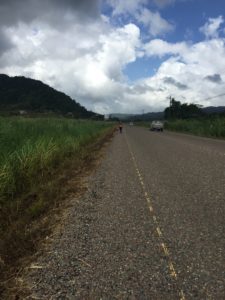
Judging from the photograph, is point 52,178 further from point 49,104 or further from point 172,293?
point 49,104

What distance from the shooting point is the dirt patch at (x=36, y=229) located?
441 cm

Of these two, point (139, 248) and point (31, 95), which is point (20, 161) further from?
point (31, 95)

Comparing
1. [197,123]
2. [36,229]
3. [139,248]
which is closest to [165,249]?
[139,248]

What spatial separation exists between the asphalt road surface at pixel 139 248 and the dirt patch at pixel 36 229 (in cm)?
18

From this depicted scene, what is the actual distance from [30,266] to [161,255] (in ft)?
5.68

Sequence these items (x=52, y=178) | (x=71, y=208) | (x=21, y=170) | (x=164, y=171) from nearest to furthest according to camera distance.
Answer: (x=71, y=208)
(x=21, y=170)
(x=52, y=178)
(x=164, y=171)

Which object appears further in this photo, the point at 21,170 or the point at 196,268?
the point at 21,170

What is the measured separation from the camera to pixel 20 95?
112625 millimetres

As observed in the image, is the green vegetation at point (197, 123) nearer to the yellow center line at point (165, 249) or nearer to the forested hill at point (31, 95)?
the forested hill at point (31, 95)

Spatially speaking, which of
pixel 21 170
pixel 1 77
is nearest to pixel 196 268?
pixel 21 170

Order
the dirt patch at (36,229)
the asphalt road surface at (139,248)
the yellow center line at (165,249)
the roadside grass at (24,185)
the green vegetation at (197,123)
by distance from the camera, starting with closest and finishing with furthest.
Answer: the asphalt road surface at (139,248), the dirt patch at (36,229), the yellow center line at (165,249), the roadside grass at (24,185), the green vegetation at (197,123)

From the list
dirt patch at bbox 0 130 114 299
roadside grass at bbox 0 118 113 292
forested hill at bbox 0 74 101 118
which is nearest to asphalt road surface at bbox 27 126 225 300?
dirt patch at bbox 0 130 114 299

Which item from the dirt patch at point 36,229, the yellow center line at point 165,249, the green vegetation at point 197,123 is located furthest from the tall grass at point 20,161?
the green vegetation at point 197,123

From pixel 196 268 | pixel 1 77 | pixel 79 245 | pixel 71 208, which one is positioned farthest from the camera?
pixel 1 77
